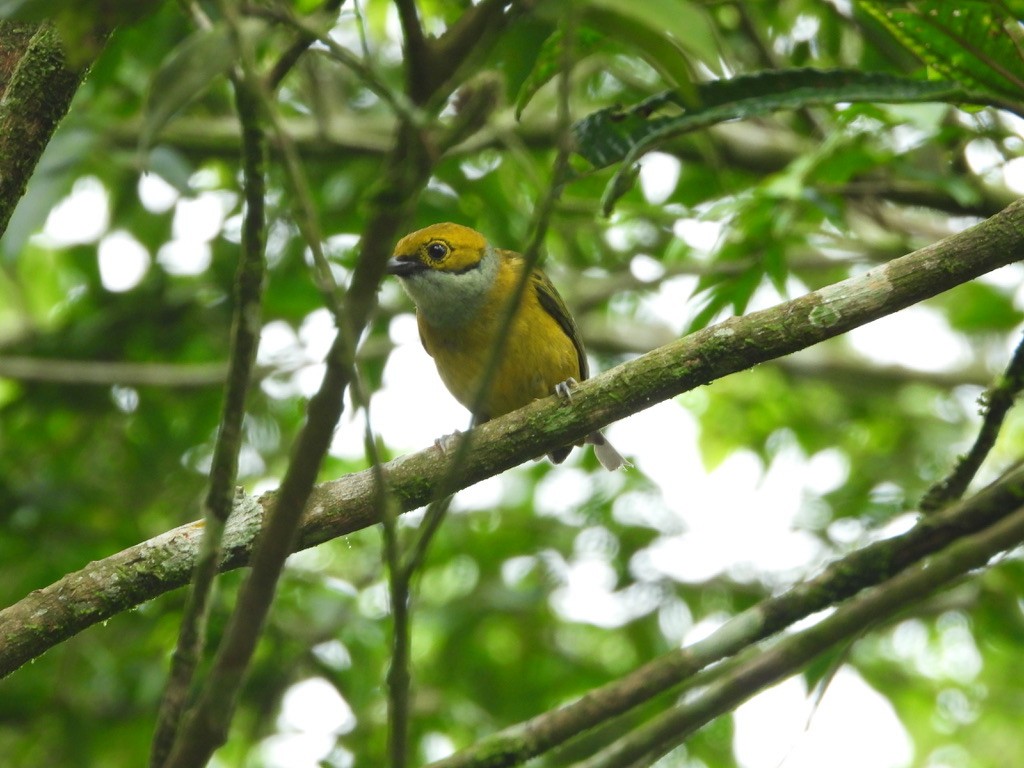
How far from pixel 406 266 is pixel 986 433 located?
283 cm

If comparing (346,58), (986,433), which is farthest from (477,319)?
(346,58)

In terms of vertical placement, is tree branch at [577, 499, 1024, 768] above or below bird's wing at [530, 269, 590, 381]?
below

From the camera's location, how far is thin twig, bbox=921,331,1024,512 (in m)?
3.15

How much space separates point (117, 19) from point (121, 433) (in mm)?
5526

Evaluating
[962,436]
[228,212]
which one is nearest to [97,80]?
[228,212]

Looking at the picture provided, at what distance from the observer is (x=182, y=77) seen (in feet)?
5.90

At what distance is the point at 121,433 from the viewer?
7.15m

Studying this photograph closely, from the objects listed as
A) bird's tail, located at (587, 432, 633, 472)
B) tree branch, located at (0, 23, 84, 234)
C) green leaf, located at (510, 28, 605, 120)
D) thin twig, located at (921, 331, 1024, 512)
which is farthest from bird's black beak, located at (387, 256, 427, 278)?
thin twig, located at (921, 331, 1024, 512)

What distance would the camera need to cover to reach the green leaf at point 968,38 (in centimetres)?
321

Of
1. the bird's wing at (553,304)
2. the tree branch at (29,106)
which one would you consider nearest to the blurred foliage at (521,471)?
the bird's wing at (553,304)

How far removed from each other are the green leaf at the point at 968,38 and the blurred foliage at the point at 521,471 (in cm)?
143

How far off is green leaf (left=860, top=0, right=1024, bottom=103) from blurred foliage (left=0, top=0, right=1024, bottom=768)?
1.43 meters

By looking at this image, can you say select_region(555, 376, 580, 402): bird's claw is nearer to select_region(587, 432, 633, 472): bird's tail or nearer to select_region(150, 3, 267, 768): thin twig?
select_region(587, 432, 633, 472): bird's tail

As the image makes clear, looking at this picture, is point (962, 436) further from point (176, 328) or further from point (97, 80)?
point (97, 80)
